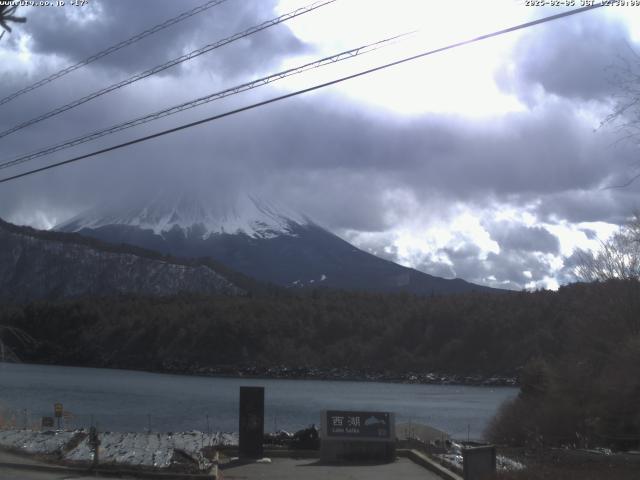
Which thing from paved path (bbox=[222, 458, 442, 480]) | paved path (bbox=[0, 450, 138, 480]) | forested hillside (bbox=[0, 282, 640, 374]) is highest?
forested hillside (bbox=[0, 282, 640, 374])

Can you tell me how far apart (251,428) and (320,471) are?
3.00m

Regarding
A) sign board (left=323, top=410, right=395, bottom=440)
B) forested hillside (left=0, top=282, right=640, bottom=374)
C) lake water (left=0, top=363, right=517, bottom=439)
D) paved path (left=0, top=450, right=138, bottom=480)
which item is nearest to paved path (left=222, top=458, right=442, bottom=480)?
sign board (left=323, top=410, right=395, bottom=440)

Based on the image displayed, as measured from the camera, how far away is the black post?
25172 millimetres

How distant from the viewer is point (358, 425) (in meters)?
25.9

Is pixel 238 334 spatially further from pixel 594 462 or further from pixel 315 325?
pixel 594 462

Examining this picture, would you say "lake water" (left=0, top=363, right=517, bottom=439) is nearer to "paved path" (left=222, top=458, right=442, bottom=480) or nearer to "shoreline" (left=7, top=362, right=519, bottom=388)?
"shoreline" (left=7, top=362, right=519, bottom=388)

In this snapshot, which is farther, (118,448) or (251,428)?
(118,448)

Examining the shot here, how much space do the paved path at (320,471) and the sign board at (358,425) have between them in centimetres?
102

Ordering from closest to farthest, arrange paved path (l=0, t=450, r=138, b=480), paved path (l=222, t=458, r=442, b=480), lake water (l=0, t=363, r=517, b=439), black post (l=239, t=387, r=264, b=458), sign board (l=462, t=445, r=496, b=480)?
sign board (l=462, t=445, r=496, b=480)
paved path (l=0, t=450, r=138, b=480)
paved path (l=222, t=458, r=442, b=480)
black post (l=239, t=387, r=264, b=458)
lake water (l=0, t=363, r=517, b=439)

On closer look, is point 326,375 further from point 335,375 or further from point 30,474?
point 30,474

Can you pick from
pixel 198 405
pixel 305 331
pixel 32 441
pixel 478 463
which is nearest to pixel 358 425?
pixel 478 463

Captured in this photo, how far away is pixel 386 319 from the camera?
165750mm

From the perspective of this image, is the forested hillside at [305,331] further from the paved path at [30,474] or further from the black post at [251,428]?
the paved path at [30,474]

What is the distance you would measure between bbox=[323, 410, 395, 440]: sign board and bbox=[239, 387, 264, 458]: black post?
2045mm
